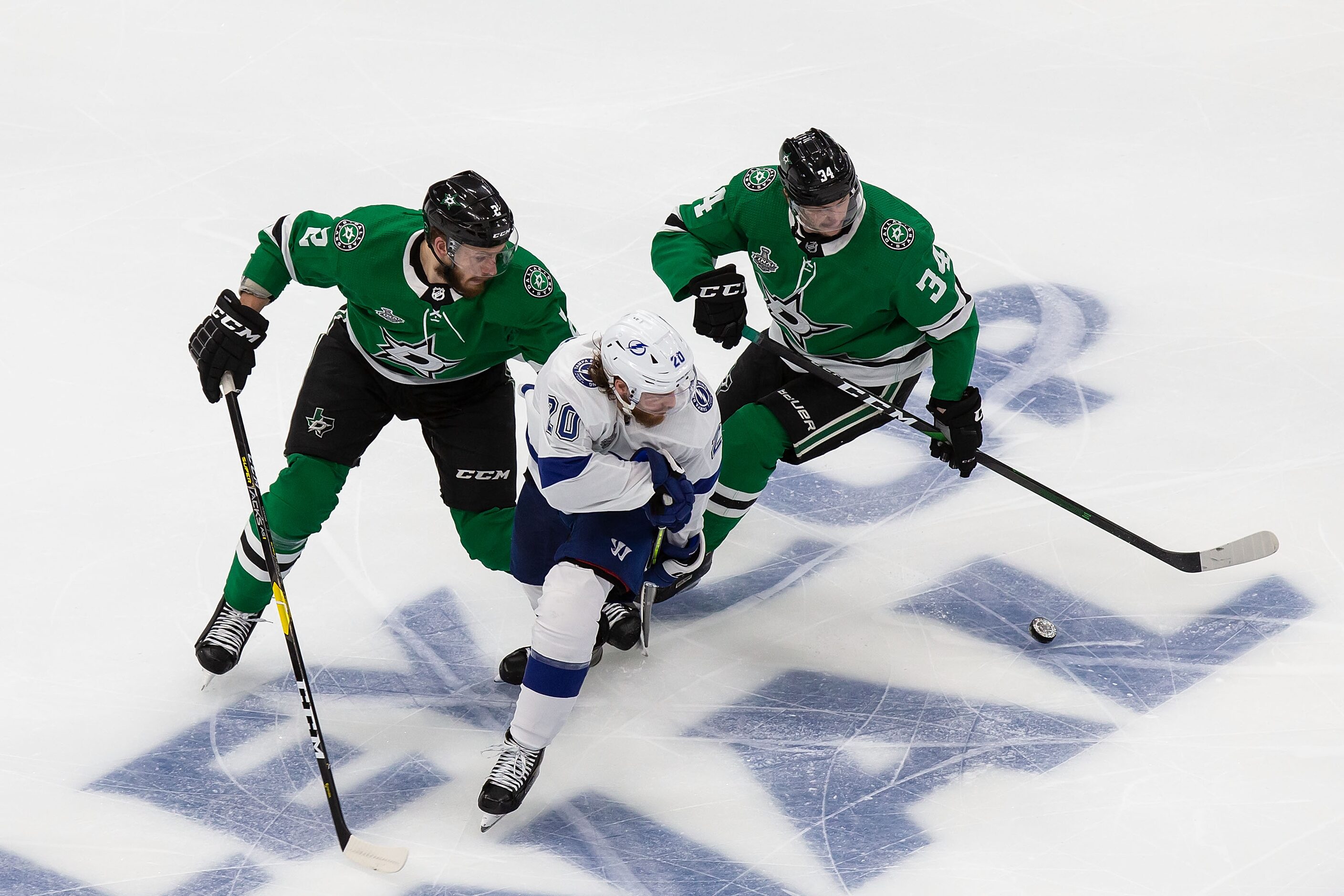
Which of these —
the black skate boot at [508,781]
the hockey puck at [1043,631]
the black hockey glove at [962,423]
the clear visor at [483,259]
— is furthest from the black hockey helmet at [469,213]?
the hockey puck at [1043,631]

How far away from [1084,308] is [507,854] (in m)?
3.16

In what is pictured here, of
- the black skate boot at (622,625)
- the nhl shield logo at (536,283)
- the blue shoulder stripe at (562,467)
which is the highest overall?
the nhl shield logo at (536,283)

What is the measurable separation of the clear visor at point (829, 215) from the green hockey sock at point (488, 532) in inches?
40.9

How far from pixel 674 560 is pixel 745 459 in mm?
483

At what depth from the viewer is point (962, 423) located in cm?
387

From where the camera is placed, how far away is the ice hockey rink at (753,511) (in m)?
3.36

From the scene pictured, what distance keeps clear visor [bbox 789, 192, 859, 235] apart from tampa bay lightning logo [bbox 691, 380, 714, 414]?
1.95ft

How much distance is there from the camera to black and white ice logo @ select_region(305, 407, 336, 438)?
11.7ft

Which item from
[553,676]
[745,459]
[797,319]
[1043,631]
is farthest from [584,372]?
[1043,631]

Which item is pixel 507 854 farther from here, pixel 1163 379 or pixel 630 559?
pixel 1163 379

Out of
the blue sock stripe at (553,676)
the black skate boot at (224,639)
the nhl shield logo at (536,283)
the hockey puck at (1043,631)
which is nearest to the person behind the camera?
the blue sock stripe at (553,676)

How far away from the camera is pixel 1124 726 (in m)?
3.66

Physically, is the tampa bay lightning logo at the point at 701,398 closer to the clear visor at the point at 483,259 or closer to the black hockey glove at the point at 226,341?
the clear visor at the point at 483,259

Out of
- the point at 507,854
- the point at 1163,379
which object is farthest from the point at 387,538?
the point at 1163,379
